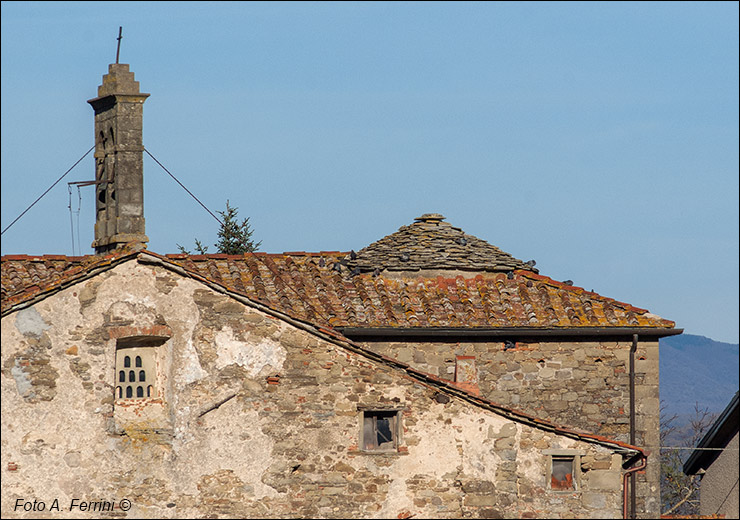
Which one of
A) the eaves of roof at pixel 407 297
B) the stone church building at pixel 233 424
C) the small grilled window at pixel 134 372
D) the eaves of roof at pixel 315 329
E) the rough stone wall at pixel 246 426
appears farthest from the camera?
the eaves of roof at pixel 407 297

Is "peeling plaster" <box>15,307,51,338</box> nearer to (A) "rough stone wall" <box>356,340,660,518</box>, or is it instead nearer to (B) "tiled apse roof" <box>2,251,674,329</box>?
(B) "tiled apse roof" <box>2,251,674,329</box>

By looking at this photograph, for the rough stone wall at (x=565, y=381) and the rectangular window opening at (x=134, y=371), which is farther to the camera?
the rough stone wall at (x=565, y=381)

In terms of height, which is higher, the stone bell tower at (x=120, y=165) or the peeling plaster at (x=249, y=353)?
the stone bell tower at (x=120, y=165)

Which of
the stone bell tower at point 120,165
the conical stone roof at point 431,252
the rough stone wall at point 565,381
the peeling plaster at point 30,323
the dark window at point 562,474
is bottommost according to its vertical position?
the dark window at point 562,474

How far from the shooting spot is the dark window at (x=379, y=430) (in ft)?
61.8

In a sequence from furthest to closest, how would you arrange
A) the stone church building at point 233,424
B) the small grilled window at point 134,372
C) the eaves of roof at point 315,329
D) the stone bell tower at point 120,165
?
the stone bell tower at point 120,165 < the small grilled window at point 134,372 < the eaves of roof at point 315,329 < the stone church building at point 233,424

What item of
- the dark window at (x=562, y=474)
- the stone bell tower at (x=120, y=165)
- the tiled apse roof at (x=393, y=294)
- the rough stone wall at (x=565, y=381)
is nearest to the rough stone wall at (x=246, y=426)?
the dark window at (x=562, y=474)

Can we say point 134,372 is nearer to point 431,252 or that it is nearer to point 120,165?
point 120,165

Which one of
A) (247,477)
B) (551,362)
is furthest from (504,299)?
(247,477)

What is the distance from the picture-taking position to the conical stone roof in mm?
23656

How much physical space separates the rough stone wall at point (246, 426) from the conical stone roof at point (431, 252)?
4.95 meters

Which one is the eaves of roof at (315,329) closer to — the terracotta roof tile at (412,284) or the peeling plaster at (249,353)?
the peeling plaster at (249,353)

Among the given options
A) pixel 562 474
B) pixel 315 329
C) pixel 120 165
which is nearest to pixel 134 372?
pixel 315 329

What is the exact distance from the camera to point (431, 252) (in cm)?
2398
